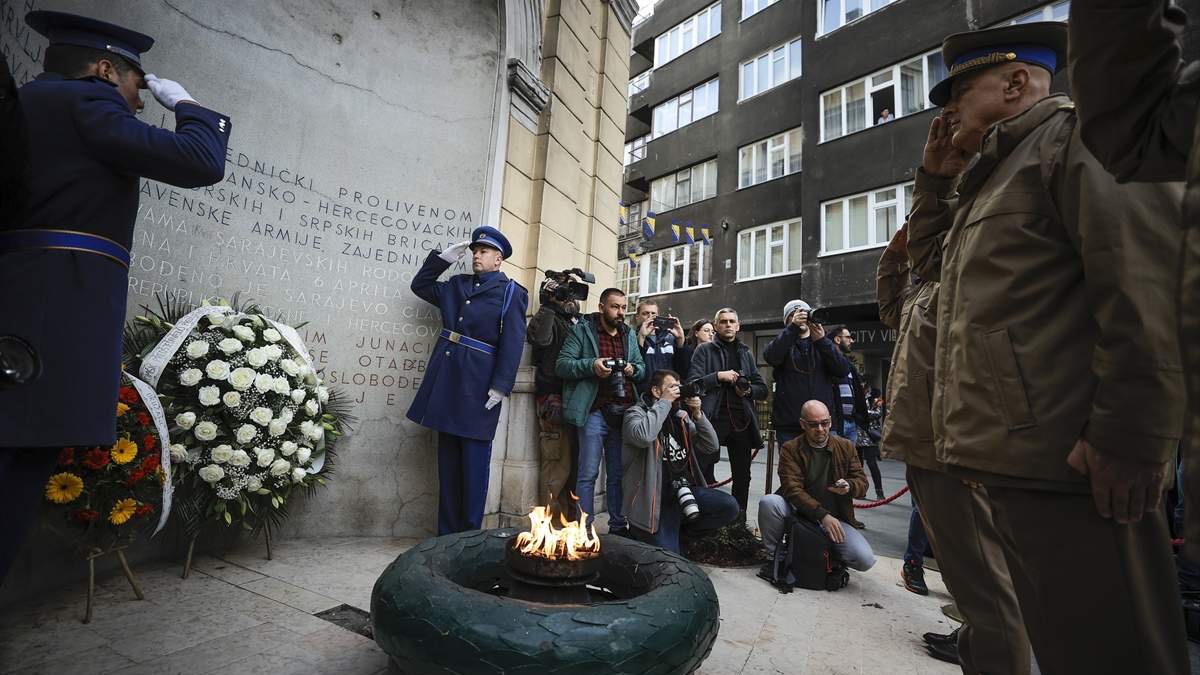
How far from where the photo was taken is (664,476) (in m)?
3.98

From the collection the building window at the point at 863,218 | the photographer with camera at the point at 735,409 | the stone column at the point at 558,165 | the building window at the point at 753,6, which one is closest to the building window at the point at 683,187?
the building window at the point at 753,6

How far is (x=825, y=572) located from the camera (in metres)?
3.62

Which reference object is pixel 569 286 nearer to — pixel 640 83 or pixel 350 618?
pixel 350 618

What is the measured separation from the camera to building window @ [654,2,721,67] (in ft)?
57.3

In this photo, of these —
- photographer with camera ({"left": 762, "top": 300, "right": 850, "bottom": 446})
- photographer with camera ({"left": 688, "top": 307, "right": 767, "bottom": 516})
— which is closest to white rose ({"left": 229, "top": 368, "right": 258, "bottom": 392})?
photographer with camera ({"left": 688, "top": 307, "right": 767, "bottom": 516})

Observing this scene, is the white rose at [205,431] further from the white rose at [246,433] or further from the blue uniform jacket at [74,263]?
the blue uniform jacket at [74,263]

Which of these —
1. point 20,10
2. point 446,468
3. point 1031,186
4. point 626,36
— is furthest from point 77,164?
point 626,36

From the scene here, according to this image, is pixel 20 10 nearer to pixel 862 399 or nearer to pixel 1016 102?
A: pixel 1016 102

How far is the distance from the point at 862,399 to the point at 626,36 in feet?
16.9

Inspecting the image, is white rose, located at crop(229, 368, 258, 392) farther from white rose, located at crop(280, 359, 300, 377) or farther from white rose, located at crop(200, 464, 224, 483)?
white rose, located at crop(200, 464, 224, 483)

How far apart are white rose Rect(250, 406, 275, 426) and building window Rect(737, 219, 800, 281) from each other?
13601mm

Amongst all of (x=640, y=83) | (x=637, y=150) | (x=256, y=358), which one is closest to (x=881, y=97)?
(x=637, y=150)

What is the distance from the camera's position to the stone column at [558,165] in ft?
14.7

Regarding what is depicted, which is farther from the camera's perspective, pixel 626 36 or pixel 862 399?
pixel 626 36
